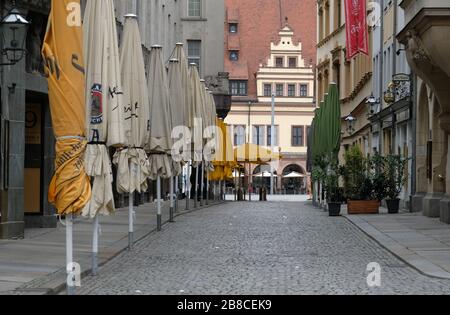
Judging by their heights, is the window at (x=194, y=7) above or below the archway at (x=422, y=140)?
above

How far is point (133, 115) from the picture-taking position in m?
18.1

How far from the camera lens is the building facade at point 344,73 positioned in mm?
48906

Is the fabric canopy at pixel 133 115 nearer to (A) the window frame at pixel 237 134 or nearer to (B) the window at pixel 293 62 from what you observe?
(B) the window at pixel 293 62

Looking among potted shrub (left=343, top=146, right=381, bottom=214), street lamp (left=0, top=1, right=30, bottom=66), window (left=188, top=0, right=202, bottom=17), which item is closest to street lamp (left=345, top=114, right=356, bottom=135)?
window (left=188, top=0, right=202, bottom=17)

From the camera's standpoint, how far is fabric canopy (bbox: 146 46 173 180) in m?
22.2

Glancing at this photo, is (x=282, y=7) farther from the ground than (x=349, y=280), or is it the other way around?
(x=282, y=7)

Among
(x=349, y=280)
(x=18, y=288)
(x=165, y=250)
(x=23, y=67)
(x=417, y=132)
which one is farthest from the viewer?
(x=417, y=132)

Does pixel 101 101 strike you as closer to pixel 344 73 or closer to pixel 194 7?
pixel 344 73

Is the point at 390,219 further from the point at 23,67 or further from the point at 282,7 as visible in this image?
the point at 282,7

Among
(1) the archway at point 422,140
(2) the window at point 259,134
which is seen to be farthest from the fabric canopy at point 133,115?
(2) the window at point 259,134

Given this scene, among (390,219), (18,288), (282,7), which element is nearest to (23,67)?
(18,288)

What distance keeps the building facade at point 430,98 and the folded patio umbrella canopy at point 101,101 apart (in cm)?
915

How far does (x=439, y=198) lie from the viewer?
1073 inches

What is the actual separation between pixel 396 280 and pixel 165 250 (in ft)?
18.5
